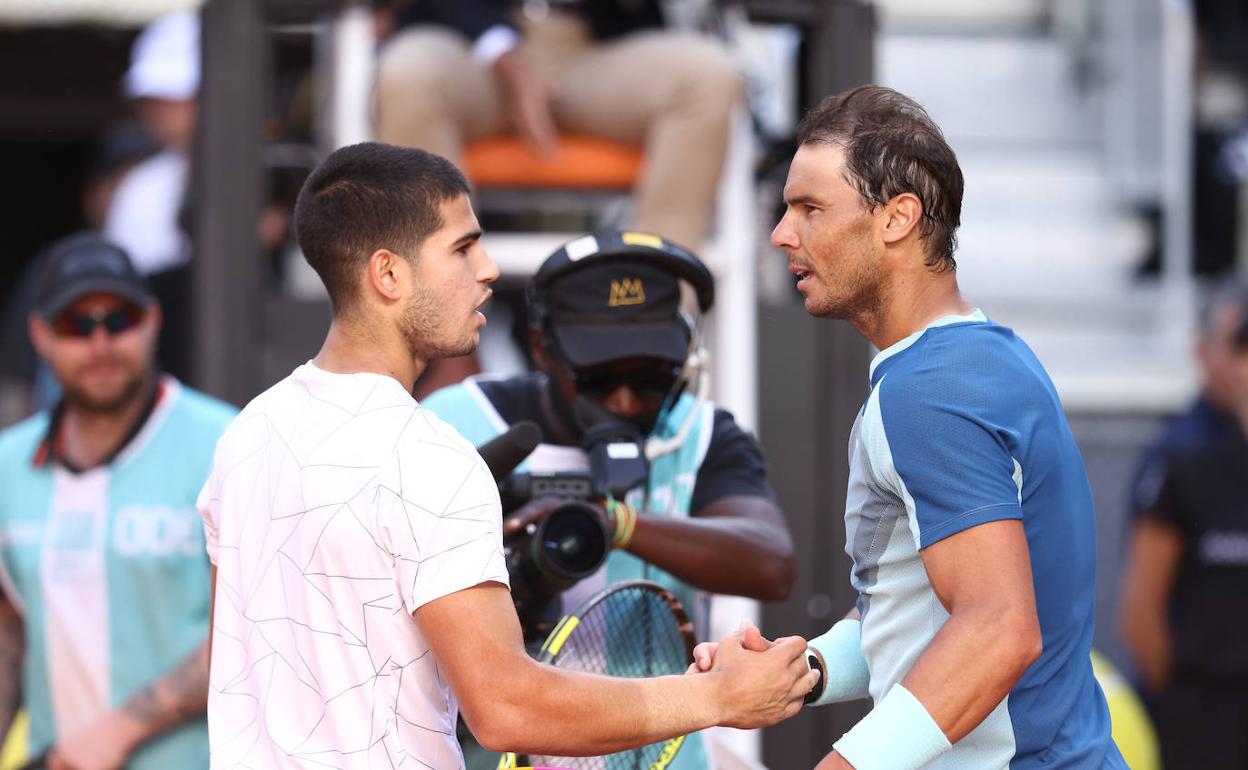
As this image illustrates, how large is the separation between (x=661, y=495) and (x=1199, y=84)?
7240 mm

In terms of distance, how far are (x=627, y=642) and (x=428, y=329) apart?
766 millimetres

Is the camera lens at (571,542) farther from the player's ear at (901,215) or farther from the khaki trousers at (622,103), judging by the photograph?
the khaki trousers at (622,103)

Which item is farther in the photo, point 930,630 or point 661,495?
point 661,495

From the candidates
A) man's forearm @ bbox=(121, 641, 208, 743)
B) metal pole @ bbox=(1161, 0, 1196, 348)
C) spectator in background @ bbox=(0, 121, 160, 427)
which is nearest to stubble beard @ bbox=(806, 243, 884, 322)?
man's forearm @ bbox=(121, 641, 208, 743)

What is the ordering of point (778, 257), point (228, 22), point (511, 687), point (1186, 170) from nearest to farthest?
1. point (511, 687)
2. point (228, 22)
3. point (778, 257)
4. point (1186, 170)

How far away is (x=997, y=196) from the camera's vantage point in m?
9.47

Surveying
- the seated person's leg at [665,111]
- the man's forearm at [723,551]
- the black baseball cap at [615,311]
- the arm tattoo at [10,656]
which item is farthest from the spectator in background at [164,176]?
the man's forearm at [723,551]

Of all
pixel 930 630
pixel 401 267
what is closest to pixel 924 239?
pixel 930 630

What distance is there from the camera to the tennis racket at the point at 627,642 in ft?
8.62

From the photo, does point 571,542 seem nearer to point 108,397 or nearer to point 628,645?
point 628,645

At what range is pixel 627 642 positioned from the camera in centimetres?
280

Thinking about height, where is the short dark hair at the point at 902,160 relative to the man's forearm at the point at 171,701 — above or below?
above

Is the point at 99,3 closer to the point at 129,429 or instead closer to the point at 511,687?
the point at 129,429

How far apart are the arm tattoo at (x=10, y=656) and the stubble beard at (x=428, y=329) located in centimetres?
223
